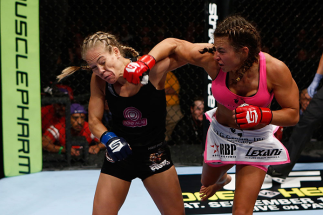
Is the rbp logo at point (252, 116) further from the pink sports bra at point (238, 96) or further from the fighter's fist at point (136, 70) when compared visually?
the fighter's fist at point (136, 70)

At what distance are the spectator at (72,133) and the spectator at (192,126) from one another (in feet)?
2.51

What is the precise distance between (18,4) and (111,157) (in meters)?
1.90

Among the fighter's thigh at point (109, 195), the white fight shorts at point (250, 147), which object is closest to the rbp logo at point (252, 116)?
the white fight shorts at point (250, 147)

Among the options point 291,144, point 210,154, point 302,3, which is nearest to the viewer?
point 210,154

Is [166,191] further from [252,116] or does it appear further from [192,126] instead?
[192,126]

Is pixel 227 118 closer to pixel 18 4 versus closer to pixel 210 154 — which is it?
pixel 210 154

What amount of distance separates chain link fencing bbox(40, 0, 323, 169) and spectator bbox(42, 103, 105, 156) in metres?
0.05

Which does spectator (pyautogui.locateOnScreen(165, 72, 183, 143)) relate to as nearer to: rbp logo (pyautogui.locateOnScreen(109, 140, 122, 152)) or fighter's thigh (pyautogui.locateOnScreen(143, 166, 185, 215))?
fighter's thigh (pyautogui.locateOnScreen(143, 166, 185, 215))

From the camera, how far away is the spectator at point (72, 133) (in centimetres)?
327

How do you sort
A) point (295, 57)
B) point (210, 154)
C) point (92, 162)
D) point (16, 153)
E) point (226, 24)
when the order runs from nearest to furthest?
point (226, 24)
point (210, 154)
point (16, 153)
point (92, 162)
point (295, 57)

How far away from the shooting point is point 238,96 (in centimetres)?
159

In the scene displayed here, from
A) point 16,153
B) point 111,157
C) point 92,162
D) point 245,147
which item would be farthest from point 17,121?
point 245,147

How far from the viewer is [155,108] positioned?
1607 mm

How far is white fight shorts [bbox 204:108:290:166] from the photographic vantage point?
5.63ft
